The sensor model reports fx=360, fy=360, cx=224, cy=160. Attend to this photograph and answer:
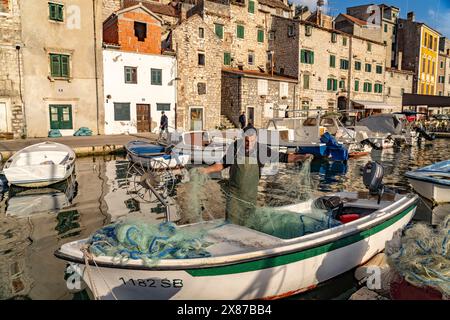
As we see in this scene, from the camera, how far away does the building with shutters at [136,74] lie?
86.2 feet

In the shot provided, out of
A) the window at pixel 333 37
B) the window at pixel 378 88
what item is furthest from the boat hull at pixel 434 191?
the window at pixel 378 88

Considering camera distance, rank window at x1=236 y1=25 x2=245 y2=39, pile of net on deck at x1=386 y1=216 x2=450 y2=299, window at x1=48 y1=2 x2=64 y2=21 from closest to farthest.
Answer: pile of net on deck at x1=386 y1=216 x2=450 y2=299 → window at x1=48 y1=2 x2=64 y2=21 → window at x1=236 y1=25 x2=245 y2=39

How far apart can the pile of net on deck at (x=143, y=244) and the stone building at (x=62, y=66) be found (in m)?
21.8

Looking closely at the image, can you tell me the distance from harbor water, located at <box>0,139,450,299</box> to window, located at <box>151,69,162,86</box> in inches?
427

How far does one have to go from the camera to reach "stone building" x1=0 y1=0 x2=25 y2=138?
22.2 metres

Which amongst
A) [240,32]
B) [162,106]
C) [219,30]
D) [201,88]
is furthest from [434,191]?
[240,32]

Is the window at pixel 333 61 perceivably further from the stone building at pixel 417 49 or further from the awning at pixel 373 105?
the stone building at pixel 417 49

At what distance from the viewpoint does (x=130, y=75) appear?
27.0m

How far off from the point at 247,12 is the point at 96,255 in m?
36.3

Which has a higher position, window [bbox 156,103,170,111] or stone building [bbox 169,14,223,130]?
stone building [bbox 169,14,223,130]

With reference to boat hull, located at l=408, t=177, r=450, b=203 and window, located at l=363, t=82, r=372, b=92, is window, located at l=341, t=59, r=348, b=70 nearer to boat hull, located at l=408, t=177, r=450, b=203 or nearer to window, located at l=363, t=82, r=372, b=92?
window, located at l=363, t=82, r=372, b=92

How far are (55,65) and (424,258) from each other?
24933 mm

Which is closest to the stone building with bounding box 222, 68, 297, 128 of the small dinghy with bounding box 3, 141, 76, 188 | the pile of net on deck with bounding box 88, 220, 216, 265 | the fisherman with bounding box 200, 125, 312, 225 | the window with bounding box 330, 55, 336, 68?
the window with bounding box 330, 55, 336, 68
